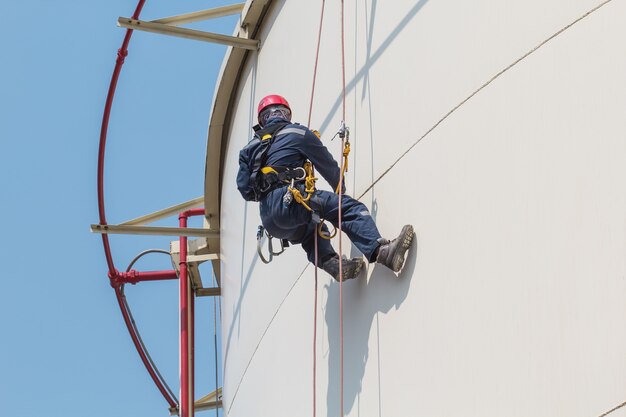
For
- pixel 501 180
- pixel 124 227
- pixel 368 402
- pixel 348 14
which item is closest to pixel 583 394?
pixel 501 180

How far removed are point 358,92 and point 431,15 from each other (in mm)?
1222

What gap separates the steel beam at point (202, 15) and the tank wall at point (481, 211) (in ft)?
12.5

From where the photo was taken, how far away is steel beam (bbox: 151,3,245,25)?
13.3 meters

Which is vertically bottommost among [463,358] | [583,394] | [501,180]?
[583,394]

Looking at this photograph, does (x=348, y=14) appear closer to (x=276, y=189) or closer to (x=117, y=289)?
(x=276, y=189)

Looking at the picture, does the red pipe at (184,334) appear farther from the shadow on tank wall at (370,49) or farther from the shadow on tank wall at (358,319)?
the shadow on tank wall at (358,319)

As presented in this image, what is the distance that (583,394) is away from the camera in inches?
232

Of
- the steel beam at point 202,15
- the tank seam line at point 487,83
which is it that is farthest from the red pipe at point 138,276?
the tank seam line at point 487,83

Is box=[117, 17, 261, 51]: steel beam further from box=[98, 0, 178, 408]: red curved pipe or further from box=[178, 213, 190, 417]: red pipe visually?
box=[178, 213, 190, 417]: red pipe

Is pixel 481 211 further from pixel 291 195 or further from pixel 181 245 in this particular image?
pixel 181 245

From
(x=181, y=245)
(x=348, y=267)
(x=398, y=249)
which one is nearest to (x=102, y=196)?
(x=181, y=245)

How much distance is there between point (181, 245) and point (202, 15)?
3555 millimetres

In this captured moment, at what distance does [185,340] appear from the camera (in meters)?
15.5

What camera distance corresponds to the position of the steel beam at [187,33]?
12719 millimetres
